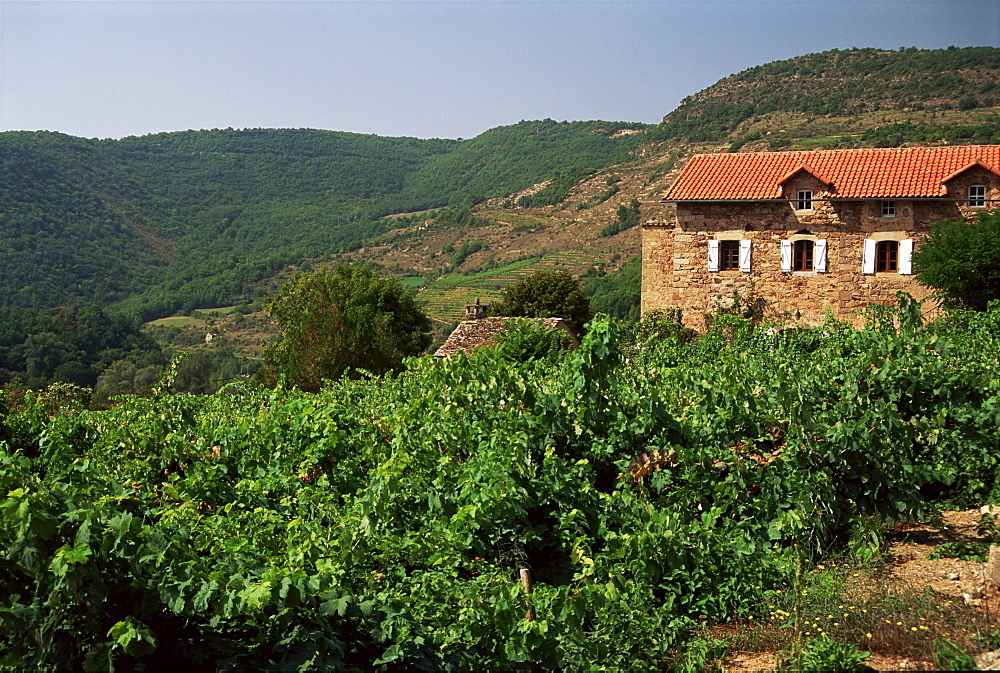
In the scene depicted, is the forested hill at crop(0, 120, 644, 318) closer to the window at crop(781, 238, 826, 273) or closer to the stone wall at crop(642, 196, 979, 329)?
the stone wall at crop(642, 196, 979, 329)

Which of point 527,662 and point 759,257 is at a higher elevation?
point 759,257

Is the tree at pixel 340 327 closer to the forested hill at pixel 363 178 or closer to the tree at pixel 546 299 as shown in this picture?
the tree at pixel 546 299

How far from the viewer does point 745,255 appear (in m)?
23.4

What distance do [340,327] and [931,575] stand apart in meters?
19.5

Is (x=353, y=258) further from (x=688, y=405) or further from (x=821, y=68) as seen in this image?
(x=688, y=405)

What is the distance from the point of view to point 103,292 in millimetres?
86500

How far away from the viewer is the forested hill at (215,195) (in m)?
88.6

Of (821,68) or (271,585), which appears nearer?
(271,585)

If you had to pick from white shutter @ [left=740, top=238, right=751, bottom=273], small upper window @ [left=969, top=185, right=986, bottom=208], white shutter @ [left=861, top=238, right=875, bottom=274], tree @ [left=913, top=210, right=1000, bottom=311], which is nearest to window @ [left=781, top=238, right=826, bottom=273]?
white shutter @ [left=740, top=238, right=751, bottom=273]

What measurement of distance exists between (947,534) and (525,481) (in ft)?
9.81

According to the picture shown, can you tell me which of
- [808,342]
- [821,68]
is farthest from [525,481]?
[821,68]

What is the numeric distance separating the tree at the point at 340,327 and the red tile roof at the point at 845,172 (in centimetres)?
940

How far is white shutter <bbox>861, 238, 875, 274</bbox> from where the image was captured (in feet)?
73.1

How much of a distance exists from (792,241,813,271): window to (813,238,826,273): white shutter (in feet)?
0.78
